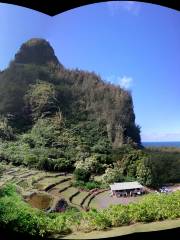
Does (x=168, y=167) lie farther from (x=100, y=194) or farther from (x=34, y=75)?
(x=34, y=75)

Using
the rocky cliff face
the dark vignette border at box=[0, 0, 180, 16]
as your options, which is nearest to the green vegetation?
the rocky cliff face

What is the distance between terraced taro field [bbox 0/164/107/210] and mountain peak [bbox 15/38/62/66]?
161 cm

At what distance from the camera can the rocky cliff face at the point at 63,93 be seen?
505 cm

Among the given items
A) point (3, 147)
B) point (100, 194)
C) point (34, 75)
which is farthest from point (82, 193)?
point (34, 75)

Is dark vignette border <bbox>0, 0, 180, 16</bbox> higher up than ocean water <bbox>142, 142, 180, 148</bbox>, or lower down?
higher up

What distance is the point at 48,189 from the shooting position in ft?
15.7

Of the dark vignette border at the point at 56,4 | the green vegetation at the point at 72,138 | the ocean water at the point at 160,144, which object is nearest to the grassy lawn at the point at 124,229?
the green vegetation at the point at 72,138

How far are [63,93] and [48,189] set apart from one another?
137cm

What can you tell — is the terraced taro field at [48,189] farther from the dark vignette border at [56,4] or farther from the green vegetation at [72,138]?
the dark vignette border at [56,4]

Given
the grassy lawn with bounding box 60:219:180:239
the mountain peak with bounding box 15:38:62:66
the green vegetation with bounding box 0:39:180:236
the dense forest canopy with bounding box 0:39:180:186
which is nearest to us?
the grassy lawn with bounding box 60:219:180:239

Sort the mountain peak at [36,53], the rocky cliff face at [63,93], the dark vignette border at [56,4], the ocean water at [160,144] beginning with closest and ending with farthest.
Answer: the dark vignette border at [56,4], the ocean water at [160,144], the rocky cliff face at [63,93], the mountain peak at [36,53]

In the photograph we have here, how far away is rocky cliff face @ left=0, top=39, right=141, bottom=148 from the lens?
5.05m

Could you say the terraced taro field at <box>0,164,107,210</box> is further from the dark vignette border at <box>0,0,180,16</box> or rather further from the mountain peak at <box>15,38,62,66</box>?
the dark vignette border at <box>0,0,180,16</box>

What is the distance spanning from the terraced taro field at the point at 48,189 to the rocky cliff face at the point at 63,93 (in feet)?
2.48
